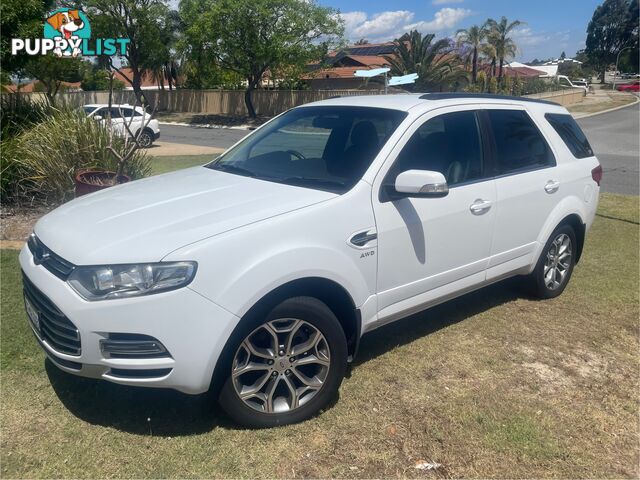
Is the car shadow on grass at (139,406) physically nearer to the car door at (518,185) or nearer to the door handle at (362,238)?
the door handle at (362,238)

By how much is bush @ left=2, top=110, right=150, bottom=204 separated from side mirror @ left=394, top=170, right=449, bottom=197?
226 inches

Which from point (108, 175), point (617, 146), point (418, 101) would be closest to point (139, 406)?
point (418, 101)

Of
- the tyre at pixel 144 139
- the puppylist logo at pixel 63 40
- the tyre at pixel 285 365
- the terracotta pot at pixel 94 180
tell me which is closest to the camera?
the tyre at pixel 285 365

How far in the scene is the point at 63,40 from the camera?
18.1 m

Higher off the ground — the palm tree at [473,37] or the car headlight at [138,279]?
the palm tree at [473,37]

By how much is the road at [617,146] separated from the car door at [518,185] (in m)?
7.40

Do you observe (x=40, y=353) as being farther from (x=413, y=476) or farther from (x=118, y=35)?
(x=118, y=35)

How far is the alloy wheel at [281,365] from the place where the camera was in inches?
122

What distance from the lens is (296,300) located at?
3154 millimetres

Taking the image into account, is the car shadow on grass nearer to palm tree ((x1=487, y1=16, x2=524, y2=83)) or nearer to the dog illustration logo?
the dog illustration logo

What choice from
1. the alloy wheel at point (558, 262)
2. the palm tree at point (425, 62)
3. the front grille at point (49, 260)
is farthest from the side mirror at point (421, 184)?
the palm tree at point (425, 62)

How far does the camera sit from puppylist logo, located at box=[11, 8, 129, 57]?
10352mm

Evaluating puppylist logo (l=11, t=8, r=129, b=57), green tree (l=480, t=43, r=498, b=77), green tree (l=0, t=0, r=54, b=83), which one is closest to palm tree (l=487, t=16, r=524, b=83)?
green tree (l=480, t=43, r=498, b=77)

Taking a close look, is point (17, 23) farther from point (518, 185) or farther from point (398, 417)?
point (398, 417)
